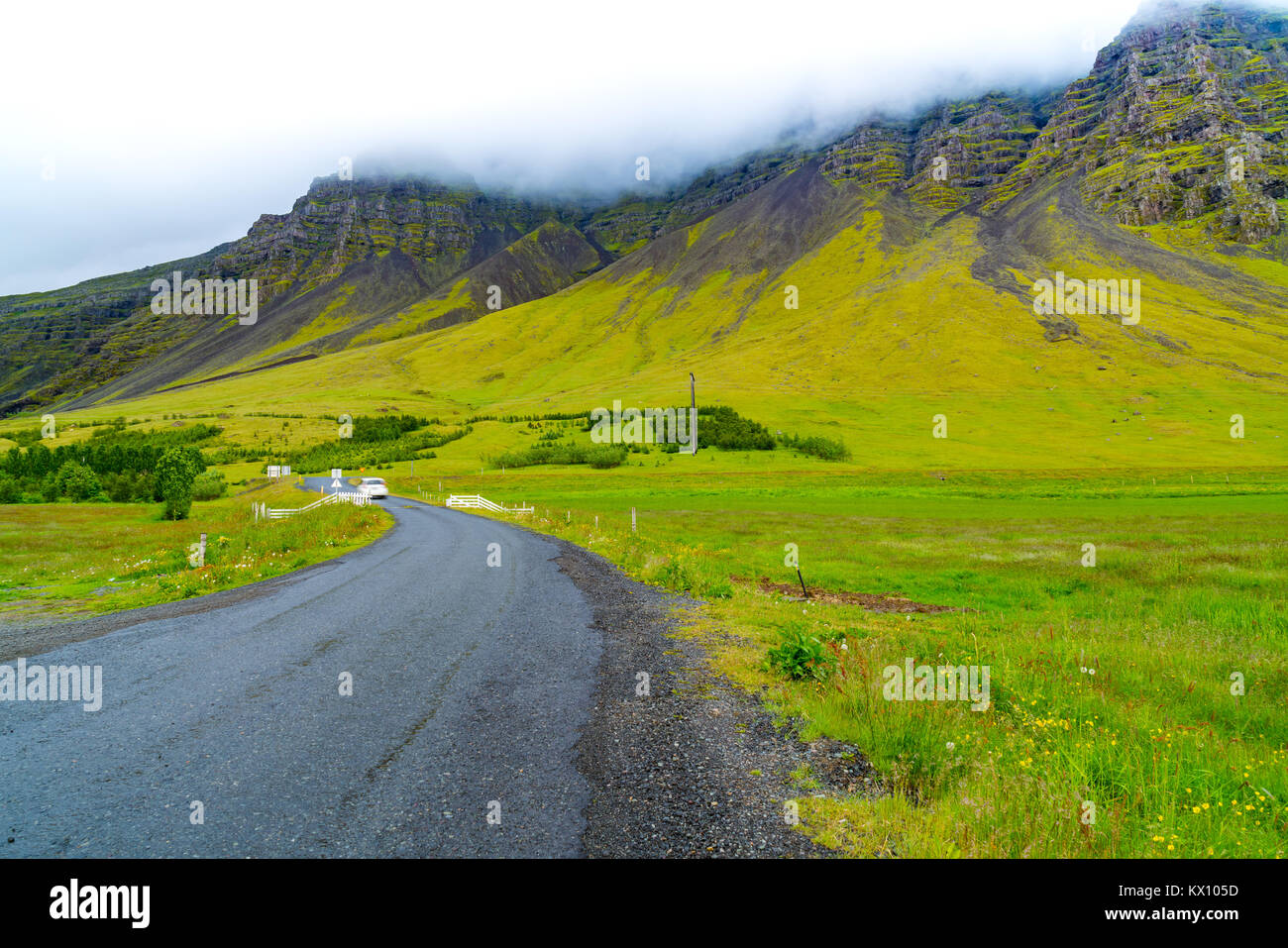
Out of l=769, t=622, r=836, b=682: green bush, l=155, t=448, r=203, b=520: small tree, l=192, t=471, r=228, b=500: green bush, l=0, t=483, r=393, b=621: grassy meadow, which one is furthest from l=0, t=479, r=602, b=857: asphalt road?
l=192, t=471, r=228, b=500: green bush

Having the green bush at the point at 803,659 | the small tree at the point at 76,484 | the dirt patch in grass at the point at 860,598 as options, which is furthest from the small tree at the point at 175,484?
the green bush at the point at 803,659

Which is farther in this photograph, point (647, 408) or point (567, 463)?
point (647, 408)

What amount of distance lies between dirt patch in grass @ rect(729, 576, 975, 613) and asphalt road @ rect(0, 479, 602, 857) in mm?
8733

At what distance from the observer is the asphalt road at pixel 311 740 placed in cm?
516

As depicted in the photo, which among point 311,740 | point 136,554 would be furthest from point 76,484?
point 311,740

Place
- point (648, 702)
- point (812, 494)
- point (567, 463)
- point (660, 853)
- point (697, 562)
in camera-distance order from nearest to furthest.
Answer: point (660, 853)
point (648, 702)
point (697, 562)
point (812, 494)
point (567, 463)

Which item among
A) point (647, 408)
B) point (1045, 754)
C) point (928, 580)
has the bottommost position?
point (928, 580)

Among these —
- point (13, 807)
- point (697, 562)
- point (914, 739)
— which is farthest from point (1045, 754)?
point (697, 562)

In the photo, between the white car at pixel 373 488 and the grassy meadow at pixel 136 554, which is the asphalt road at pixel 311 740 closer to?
the grassy meadow at pixel 136 554

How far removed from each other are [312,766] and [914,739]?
6.90 m

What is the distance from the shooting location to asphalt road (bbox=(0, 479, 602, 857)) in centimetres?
516

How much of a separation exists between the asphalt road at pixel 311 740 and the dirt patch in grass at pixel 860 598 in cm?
873

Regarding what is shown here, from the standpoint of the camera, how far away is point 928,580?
23.1 meters

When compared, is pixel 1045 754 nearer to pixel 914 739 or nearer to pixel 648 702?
pixel 914 739
